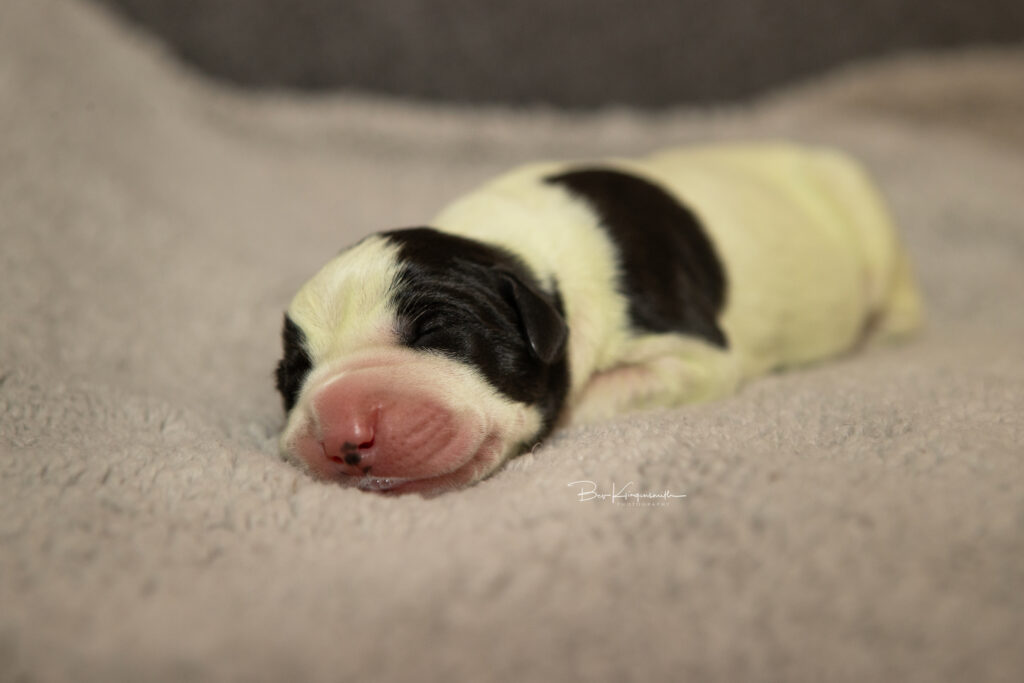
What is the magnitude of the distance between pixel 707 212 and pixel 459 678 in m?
1.47

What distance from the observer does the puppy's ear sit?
55.8 inches

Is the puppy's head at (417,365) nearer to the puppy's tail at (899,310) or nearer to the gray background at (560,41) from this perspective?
the puppy's tail at (899,310)

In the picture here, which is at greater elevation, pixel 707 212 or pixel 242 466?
pixel 707 212

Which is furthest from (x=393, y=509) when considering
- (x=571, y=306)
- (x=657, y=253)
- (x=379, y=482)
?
(x=657, y=253)

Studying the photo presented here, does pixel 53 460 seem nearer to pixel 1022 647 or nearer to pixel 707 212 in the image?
pixel 1022 647

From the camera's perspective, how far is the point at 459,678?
0.89 metres

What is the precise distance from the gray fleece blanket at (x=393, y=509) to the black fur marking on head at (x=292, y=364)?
13 centimetres

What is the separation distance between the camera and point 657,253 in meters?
1.82

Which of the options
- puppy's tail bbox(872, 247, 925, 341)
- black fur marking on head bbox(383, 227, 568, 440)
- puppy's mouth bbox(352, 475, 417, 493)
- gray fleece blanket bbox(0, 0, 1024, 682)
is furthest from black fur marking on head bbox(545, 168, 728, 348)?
puppy's tail bbox(872, 247, 925, 341)

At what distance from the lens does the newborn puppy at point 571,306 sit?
1341 millimetres

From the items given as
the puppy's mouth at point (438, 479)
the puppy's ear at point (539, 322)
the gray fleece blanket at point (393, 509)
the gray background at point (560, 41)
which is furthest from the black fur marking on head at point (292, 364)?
the gray background at point (560, 41)

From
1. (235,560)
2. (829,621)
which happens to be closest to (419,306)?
(235,560)

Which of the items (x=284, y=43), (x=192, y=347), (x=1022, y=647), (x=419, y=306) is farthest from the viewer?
(x=284, y=43)

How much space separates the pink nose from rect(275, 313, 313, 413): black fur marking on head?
214 mm
